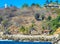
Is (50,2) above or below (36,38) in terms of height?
above

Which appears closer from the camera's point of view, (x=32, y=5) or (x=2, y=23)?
(x=2, y=23)

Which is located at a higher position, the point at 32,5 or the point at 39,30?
the point at 32,5

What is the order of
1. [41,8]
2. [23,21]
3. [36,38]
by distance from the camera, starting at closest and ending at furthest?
[36,38] < [23,21] < [41,8]

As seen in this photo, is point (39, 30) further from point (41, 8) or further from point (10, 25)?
point (41, 8)

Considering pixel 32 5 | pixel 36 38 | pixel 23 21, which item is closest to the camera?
pixel 36 38

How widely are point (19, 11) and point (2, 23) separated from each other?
1615 cm

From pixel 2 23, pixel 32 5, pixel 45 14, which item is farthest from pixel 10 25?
pixel 32 5

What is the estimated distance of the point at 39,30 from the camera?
8531cm

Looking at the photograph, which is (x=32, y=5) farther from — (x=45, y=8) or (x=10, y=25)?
(x=10, y=25)

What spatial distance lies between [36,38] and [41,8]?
3903 cm

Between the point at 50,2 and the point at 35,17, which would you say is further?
the point at 50,2

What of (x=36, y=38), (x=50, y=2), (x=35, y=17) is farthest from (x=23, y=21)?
(x=36, y=38)

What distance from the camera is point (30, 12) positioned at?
111 metres

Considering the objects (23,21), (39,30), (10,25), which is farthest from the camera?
(23,21)
